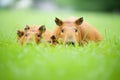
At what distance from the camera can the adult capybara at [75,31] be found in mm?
3449

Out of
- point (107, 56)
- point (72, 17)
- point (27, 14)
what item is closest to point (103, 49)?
point (107, 56)

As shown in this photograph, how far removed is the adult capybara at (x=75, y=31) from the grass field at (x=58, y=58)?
1.4 inches

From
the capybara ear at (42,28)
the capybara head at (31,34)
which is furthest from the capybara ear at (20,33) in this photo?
the capybara ear at (42,28)

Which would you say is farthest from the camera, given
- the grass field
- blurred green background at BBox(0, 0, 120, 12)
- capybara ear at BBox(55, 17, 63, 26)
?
blurred green background at BBox(0, 0, 120, 12)

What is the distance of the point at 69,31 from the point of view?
137 inches

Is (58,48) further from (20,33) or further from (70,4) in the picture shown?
(70,4)

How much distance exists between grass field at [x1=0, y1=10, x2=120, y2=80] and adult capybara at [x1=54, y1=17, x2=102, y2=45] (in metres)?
0.04

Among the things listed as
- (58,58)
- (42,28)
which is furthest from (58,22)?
(58,58)

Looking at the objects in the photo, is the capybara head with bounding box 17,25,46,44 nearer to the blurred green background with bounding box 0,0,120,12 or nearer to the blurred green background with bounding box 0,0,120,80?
the blurred green background with bounding box 0,0,120,80

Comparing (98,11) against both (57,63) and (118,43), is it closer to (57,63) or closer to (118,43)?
(118,43)

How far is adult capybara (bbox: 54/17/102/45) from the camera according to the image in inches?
136

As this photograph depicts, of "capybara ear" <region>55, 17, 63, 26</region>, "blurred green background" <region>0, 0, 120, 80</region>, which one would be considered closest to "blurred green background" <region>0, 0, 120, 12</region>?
"blurred green background" <region>0, 0, 120, 80</region>

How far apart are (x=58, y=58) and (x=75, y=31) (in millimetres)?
188

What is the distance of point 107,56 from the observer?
3506 millimetres
